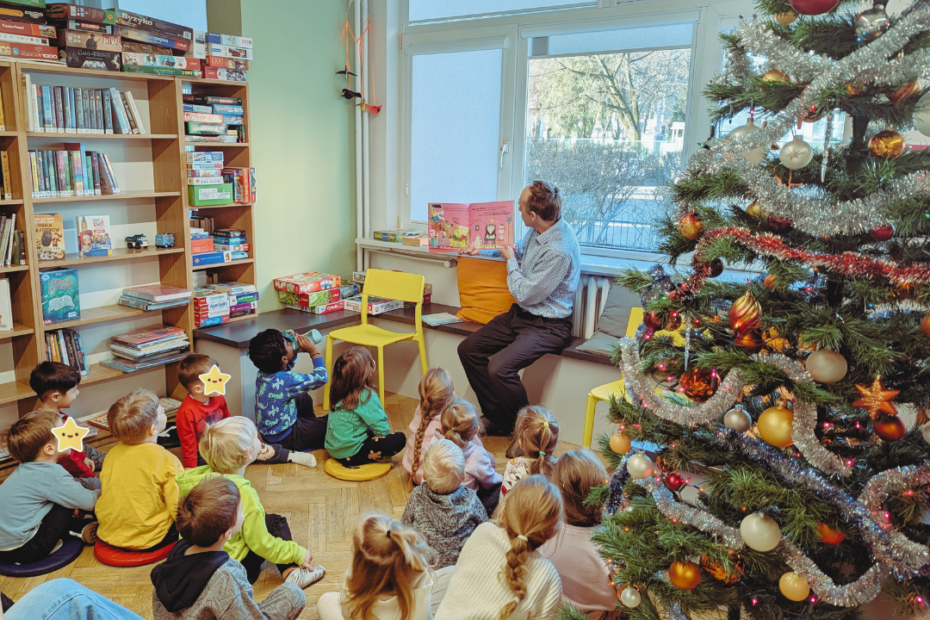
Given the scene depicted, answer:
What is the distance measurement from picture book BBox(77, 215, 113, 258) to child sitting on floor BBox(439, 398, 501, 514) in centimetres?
210

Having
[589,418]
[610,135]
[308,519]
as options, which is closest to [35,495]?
[308,519]

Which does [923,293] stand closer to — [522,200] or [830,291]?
[830,291]

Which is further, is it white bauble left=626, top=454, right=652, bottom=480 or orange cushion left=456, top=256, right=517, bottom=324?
orange cushion left=456, top=256, right=517, bottom=324

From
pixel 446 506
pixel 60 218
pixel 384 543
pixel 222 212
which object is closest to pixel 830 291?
pixel 384 543

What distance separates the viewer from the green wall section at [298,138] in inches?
174

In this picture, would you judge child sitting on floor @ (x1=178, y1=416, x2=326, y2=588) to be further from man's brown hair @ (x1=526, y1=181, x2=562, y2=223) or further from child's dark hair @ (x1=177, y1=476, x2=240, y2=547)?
man's brown hair @ (x1=526, y1=181, x2=562, y2=223)

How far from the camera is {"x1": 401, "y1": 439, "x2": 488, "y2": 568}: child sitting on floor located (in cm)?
246

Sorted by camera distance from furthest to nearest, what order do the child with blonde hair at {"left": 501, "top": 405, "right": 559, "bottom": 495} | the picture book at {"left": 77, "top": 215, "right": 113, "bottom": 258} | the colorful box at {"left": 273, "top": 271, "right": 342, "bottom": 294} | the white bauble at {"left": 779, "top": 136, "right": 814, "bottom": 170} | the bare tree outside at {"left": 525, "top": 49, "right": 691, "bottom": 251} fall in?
1. the colorful box at {"left": 273, "top": 271, "right": 342, "bottom": 294}
2. the bare tree outside at {"left": 525, "top": 49, "right": 691, "bottom": 251}
3. the picture book at {"left": 77, "top": 215, "right": 113, "bottom": 258}
4. the child with blonde hair at {"left": 501, "top": 405, "right": 559, "bottom": 495}
5. the white bauble at {"left": 779, "top": 136, "right": 814, "bottom": 170}

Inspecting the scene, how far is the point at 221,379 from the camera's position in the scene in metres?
3.10

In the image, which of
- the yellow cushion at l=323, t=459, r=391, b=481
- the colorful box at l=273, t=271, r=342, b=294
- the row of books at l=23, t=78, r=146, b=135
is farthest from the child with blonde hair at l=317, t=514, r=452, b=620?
the colorful box at l=273, t=271, r=342, b=294

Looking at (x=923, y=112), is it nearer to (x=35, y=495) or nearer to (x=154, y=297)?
(x=35, y=495)

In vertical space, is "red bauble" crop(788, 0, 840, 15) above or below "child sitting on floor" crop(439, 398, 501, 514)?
above

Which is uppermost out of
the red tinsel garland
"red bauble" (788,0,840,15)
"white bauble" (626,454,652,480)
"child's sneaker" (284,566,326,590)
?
"red bauble" (788,0,840,15)

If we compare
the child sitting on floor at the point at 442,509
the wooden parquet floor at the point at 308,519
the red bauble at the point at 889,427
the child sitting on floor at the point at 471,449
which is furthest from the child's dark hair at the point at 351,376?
the red bauble at the point at 889,427
